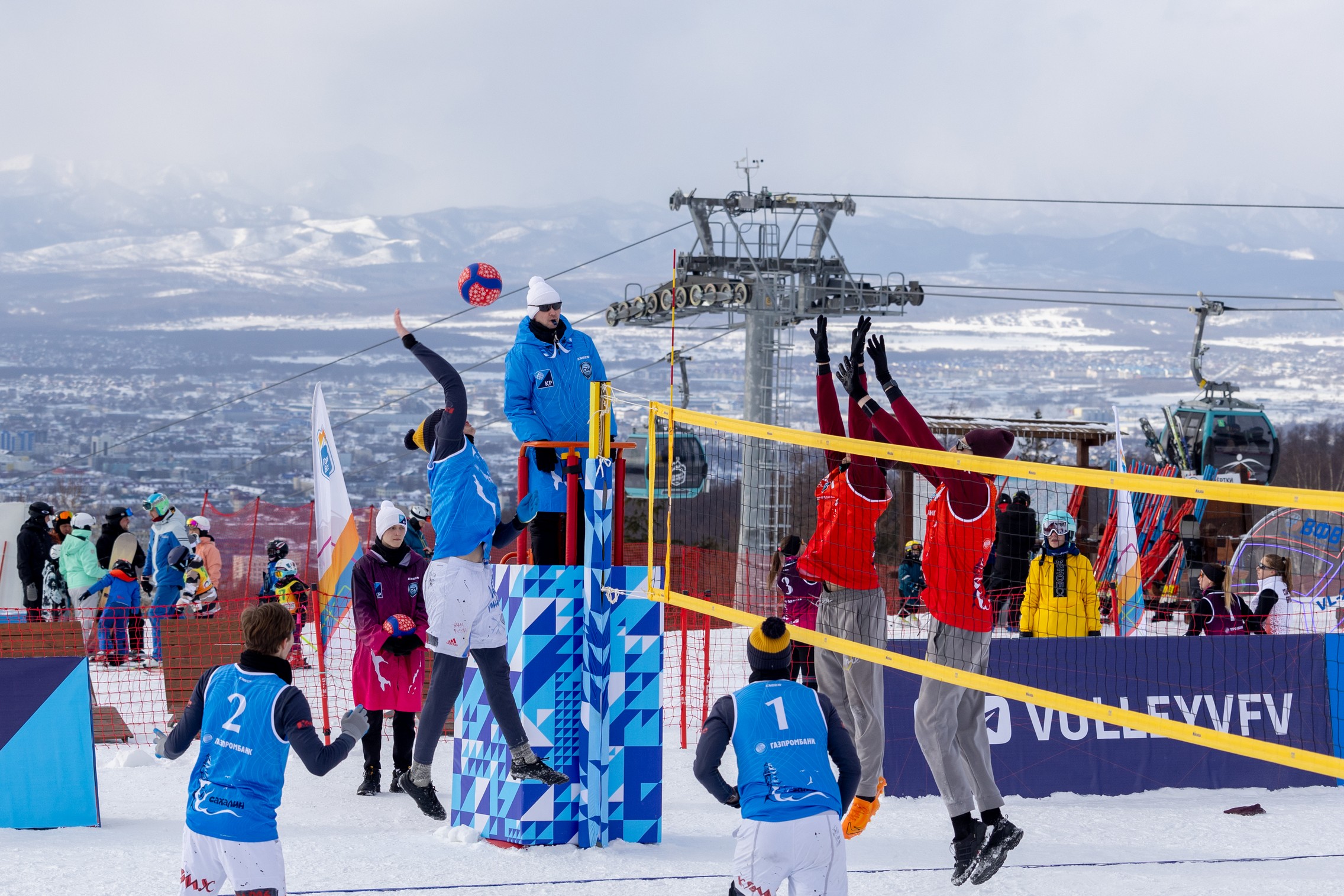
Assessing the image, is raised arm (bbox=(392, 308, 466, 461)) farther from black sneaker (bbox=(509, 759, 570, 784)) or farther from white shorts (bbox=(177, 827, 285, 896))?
white shorts (bbox=(177, 827, 285, 896))

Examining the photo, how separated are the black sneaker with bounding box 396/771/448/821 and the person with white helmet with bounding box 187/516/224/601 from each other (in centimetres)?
613

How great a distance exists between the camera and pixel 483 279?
628 centimetres

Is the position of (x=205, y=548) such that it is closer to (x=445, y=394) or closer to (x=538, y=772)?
(x=445, y=394)

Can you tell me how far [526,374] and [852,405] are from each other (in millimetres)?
1635

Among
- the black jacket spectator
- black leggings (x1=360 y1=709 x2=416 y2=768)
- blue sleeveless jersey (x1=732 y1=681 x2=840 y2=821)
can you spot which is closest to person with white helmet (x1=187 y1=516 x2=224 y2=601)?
the black jacket spectator

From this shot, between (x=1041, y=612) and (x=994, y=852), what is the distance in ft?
14.9

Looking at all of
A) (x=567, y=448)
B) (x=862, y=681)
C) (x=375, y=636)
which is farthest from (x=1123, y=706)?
(x=375, y=636)

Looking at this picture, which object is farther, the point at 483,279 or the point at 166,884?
the point at 483,279

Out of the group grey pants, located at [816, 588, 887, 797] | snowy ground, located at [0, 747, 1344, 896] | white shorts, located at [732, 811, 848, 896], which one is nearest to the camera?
white shorts, located at [732, 811, 848, 896]

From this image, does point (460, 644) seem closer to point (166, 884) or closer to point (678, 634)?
point (166, 884)

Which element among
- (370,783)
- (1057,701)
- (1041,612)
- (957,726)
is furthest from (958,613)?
(1041,612)

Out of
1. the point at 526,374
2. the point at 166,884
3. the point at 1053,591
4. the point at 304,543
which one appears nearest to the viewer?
the point at 166,884

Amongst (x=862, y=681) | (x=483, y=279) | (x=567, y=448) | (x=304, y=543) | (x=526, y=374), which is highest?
(x=483, y=279)

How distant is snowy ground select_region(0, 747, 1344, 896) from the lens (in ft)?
18.6
